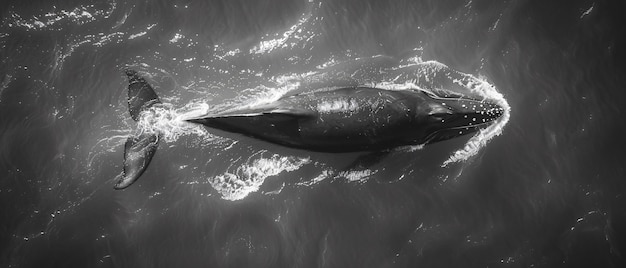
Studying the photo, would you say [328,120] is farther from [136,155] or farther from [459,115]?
[136,155]

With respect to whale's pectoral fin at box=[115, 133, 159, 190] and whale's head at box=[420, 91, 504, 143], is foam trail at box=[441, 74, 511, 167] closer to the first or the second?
whale's head at box=[420, 91, 504, 143]

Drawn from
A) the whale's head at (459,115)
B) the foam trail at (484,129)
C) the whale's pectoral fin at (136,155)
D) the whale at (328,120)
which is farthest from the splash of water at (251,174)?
the foam trail at (484,129)

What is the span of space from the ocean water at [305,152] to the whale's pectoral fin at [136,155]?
0.93ft

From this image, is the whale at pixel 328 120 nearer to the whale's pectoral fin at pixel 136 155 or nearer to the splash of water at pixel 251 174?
the whale's pectoral fin at pixel 136 155

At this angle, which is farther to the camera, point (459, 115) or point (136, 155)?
point (459, 115)

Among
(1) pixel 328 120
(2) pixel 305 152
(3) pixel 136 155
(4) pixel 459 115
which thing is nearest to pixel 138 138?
(3) pixel 136 155

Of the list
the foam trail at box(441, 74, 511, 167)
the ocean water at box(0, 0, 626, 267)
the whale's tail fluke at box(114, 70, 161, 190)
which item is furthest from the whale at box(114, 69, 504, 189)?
the foam trail at box(441, 74, 511, 167)

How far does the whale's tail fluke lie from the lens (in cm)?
909

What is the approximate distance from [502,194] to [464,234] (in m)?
1.42

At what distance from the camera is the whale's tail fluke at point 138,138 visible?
9094 mm

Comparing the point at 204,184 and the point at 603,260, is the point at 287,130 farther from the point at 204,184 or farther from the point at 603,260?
the point at 603,260

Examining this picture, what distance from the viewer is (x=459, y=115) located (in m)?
9.80

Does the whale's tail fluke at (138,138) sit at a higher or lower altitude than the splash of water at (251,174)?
higher

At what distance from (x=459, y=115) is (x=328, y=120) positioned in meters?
3.41
